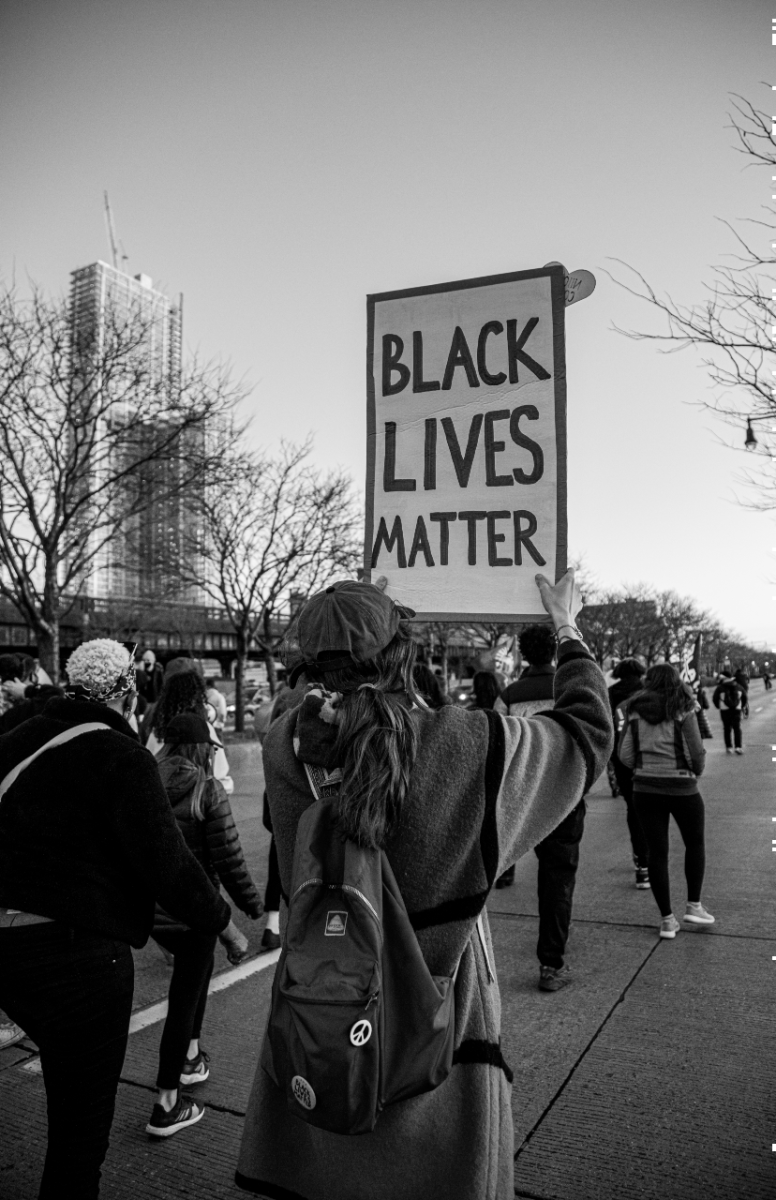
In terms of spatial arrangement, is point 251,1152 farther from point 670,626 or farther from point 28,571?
point 670,626

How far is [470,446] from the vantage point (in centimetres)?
250

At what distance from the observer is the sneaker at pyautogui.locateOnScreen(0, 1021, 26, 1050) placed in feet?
13.5

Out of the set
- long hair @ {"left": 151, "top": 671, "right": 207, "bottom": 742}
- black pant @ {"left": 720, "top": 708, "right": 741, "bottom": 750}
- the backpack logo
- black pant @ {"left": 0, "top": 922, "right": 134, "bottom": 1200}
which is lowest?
black pant @ {"left": 720, "top": 708, "right": 741, "bottom": 750}

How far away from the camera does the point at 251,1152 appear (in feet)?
5.81

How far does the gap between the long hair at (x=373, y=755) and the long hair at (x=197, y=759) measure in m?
2.17

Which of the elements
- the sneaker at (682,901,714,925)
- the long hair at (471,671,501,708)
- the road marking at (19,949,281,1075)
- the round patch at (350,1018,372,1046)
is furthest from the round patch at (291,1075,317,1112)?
the long hair at (471,671,501,708)

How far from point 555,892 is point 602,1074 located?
1.18m

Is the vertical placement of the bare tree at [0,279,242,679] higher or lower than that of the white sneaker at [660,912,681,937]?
higher

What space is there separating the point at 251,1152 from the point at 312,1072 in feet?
1.49

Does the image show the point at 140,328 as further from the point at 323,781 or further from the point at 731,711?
the point at 323,781

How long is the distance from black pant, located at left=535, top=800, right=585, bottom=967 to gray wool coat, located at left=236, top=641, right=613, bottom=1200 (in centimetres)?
306

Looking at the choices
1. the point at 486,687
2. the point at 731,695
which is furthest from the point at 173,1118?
the point at 731,695

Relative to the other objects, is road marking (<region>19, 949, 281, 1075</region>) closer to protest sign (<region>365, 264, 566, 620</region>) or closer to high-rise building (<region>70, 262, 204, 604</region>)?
protest sign (<region>365, 264, 566, 620</region>)

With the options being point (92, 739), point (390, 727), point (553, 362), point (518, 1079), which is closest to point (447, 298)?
point (553, 362)
